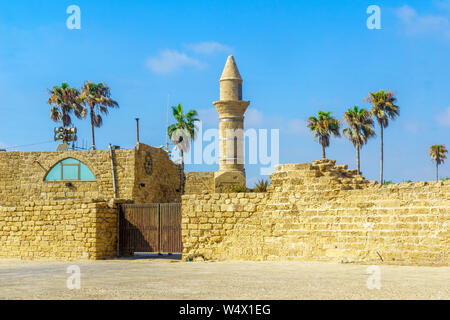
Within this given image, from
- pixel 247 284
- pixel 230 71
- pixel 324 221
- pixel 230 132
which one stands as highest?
pixel 230 71

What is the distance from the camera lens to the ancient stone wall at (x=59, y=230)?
16.8m

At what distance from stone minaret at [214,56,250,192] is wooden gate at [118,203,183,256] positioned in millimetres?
13086

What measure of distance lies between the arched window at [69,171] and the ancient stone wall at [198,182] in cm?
700

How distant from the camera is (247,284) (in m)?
8.87

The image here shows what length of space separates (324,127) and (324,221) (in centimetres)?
3130

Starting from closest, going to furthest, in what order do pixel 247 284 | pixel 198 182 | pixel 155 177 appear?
pixel 247 284
pixel 155 177
pixel 198 182

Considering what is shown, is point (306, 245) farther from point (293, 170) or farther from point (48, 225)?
point (48, 225)

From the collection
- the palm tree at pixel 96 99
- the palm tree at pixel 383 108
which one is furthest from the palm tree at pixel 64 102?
the palm tree at pixel 383 108

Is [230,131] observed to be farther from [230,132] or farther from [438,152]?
[438,152]

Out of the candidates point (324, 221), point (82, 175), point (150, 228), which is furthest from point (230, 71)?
point (324, 221)

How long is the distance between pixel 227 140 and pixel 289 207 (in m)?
17.1
